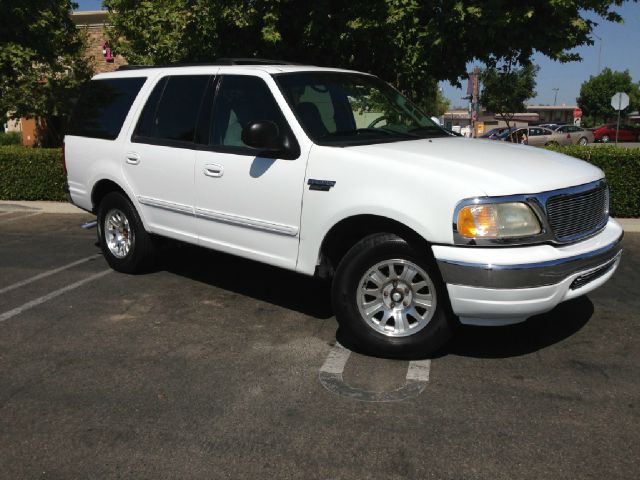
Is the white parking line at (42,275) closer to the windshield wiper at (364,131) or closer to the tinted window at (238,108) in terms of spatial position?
the tinted window at (238,108)

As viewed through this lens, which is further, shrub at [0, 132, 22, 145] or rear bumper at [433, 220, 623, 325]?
shrub at [0, 132, 22, 145]

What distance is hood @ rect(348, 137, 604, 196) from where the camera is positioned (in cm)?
373

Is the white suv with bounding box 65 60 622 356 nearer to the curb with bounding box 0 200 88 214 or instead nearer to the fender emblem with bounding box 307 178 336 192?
the fender emblem with bounding box 307 178 336 192

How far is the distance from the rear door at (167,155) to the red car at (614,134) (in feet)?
135

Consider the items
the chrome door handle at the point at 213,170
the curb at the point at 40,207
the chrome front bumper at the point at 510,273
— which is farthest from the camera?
the curb at the point at 40,207

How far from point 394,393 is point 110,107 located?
415 centimetres

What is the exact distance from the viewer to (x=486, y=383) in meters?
3.82

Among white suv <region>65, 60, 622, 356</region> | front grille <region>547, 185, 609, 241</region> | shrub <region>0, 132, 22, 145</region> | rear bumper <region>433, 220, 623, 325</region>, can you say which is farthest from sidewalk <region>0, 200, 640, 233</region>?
shrub <region>0, 132, 22, 145</region>

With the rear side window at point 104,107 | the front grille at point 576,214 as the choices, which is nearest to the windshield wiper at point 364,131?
the front grille at point 576,214

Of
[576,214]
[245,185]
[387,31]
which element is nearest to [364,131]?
[245,185]

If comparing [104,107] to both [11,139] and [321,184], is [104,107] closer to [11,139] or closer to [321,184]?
[321,184]

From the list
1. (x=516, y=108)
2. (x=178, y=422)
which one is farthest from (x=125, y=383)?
(x=516, y=108)

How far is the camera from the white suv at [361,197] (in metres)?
3.70

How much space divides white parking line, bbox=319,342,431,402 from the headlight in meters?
0.95
